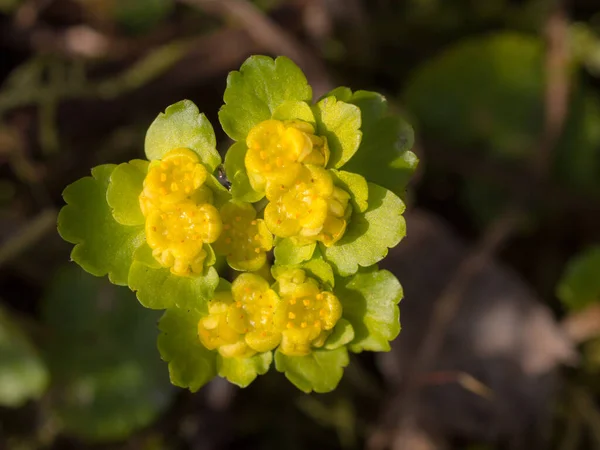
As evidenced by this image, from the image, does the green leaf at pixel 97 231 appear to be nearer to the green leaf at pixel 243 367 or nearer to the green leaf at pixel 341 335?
the green leaf at pixel 243 367

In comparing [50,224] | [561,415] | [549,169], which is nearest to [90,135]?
[50,224]

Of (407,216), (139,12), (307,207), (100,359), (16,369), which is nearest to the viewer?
(307,207)

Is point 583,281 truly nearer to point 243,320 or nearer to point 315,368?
point 315,368

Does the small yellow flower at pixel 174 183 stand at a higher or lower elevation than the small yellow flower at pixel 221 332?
higher

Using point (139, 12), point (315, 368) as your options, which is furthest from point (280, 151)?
point (139, 12)

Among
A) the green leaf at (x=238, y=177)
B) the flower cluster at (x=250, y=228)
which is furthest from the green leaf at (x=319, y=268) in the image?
the green leaf at (x=238, y=177)

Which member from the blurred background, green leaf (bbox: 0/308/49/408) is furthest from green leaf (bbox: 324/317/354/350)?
green leaf (bbox: 0/308/49/408)
